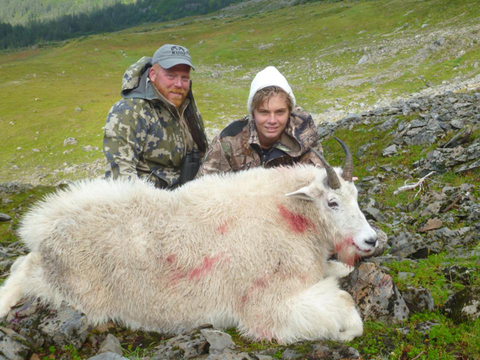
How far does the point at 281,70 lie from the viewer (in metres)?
45.6

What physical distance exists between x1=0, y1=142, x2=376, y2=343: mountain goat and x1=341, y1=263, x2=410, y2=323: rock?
252 millimetres

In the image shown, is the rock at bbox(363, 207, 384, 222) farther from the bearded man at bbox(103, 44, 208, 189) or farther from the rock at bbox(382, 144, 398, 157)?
the rock at bbox(382, 144, 398, 157)

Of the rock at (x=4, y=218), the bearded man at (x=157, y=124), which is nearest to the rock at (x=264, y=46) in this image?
the rock at (x=4, y=218)

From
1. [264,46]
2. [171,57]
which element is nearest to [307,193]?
[171,57]

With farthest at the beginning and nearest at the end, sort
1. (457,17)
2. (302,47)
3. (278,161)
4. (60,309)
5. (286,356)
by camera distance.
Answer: (302,47) < (457,17) < (278,161) < (60,309) < (286,356)

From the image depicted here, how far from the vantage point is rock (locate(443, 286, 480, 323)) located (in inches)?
168

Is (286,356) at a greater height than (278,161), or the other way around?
(278,161)

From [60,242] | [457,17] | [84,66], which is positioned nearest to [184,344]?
[60,242]

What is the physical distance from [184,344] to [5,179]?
25.0 m

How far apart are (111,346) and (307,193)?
2938 millimetres

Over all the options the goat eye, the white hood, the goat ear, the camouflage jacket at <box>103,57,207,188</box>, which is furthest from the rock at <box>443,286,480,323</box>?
the camouflage jacket at <box>103,57,207,188</box>

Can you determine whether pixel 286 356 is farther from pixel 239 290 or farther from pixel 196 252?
pixel 196 252

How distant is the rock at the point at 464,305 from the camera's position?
14.0ft

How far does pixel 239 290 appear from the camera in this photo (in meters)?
4.87
